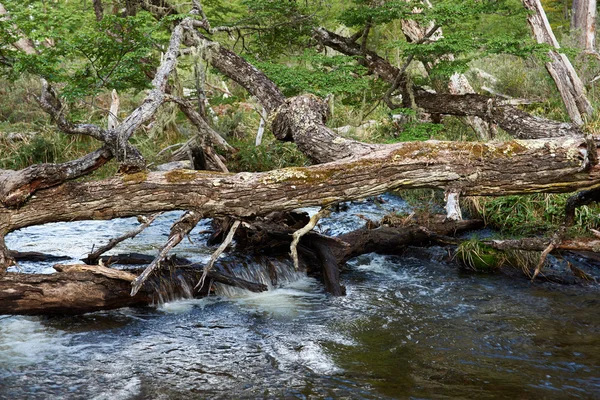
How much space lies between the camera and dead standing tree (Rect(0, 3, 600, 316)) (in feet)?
16.5

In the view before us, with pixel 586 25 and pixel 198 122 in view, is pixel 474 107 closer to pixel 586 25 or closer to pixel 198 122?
pixel 198 122

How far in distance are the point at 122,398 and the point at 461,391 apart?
94.7 inches

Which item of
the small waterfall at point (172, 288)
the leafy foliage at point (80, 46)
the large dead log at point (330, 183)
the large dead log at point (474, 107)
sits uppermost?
Answer: the leafy foliage at point (80, 46)

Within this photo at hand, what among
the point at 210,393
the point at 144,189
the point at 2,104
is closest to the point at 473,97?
the point at 144,189

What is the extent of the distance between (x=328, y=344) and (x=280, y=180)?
58.8 inches

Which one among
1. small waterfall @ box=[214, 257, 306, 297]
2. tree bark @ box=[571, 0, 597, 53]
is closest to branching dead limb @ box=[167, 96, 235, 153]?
small waterfall @ box=[214, 257, 306, 297]

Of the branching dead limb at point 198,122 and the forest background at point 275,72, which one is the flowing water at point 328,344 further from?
the branching dead limb at point 198,122

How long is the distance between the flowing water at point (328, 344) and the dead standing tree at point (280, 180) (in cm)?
101

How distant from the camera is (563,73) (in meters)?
11.4

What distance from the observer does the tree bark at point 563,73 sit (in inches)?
435

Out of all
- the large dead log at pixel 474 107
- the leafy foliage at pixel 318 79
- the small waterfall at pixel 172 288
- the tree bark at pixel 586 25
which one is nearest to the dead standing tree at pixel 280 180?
the small waterfall at pixel 172 288

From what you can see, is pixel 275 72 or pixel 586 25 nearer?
pixel 275 72

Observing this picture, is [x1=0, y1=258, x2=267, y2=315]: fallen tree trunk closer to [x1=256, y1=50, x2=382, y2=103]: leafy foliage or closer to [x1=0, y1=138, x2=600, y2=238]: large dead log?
[x1=0, y1=138, x2=600, y2=238]: large dead log

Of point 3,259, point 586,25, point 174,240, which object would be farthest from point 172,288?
point 586,25
